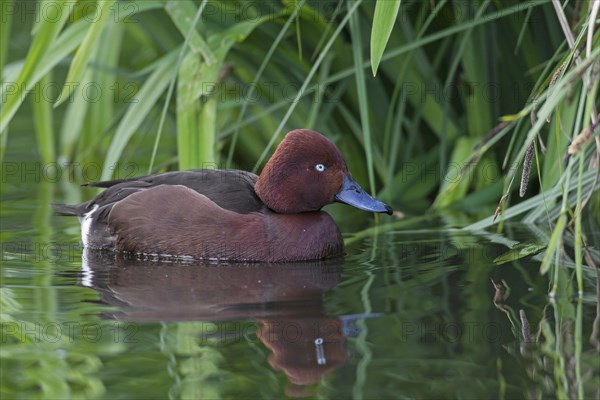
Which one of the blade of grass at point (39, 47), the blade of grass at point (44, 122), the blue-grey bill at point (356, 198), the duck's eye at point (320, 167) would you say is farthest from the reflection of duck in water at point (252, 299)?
the blade of grass at point (44, 122)

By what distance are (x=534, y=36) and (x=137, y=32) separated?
234 centimetres

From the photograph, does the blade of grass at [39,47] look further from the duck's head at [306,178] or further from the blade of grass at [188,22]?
the duck's head at [306,178]

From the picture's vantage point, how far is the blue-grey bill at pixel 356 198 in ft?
17.4

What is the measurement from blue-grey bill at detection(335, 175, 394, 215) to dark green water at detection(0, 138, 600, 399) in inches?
8.9

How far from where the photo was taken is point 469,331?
373 cm

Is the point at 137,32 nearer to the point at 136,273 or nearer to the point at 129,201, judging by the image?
the point at 129,201

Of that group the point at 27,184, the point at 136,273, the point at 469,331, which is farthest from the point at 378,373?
the point at 27,184

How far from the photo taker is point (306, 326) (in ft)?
12.7

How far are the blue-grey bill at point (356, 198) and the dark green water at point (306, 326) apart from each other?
0.23 meters

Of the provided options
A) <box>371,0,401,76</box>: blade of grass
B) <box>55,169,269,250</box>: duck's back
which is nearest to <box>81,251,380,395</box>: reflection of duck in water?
<box>55,169,269,250</box>: duck's back

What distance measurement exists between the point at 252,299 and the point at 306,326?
0.50m

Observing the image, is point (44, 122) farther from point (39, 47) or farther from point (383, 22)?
point (383, 22)

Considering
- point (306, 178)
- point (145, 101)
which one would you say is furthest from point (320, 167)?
point (145, 101)

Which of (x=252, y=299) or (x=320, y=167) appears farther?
(x=320, y=167)
